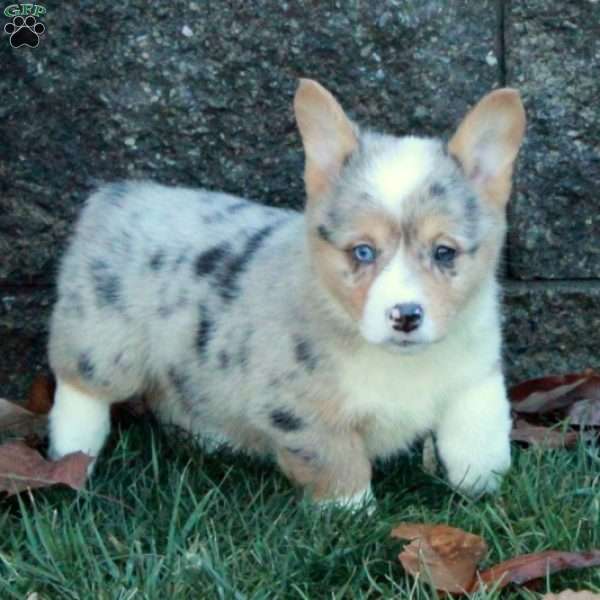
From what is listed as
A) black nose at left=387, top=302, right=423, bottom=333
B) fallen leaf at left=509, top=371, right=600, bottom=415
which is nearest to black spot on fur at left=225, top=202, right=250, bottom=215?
black nose at left=387, top=302, right=423, bottom=333

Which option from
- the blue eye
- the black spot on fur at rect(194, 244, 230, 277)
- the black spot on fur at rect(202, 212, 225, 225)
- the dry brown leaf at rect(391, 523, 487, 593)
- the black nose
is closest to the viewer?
the dry brown leaf at rect(391, 523, 487, 593)

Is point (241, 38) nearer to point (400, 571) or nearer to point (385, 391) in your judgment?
point (385, 391)

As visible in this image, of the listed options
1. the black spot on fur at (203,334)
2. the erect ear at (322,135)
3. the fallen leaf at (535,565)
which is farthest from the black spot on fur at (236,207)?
the fallen leaf at (535,565)

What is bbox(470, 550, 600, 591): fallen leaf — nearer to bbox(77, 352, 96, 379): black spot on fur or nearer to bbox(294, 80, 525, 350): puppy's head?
A: bbox(294, 80, 525, 350): puppy's head

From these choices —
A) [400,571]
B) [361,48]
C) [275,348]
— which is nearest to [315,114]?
[275,348]

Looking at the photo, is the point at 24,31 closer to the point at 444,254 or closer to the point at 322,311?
the point at 322,311
